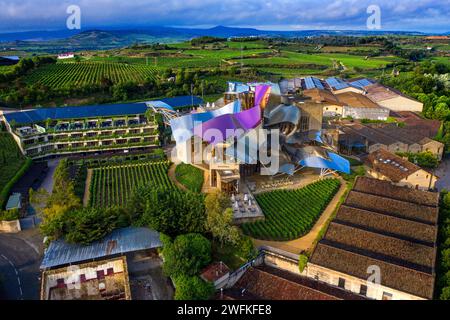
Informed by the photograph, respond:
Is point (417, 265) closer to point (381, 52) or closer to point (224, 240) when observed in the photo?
point (224, 240)

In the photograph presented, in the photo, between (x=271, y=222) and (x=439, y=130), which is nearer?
(x=271, y=222)

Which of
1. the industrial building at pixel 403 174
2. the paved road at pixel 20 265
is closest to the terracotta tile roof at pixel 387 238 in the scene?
the industrial building at pixel 403 174

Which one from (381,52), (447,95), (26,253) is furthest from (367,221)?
(381,52)

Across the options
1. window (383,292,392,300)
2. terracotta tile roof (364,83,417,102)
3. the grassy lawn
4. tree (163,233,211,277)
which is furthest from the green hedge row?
terracotta tile roof (364,83,417,102)

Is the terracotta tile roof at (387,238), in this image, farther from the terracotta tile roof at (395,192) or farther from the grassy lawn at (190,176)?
the grassy lawn at (190,176)

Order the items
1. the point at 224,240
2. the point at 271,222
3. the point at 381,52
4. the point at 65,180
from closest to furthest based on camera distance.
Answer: the point at 224,240
the point at 271,222
the point at 65,180
the point at 381,52

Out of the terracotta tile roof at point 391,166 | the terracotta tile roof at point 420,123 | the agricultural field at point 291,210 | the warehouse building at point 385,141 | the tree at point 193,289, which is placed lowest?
the tree at point 193,289

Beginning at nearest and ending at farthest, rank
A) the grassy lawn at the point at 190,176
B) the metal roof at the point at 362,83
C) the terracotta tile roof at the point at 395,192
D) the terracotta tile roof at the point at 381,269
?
the terracotta tile roof at the point at 381,269 < the terracotta tile roof at the point at 395,192 < the grassy lawn at the point at 190,176 < the metal roof at the point at 362,83
